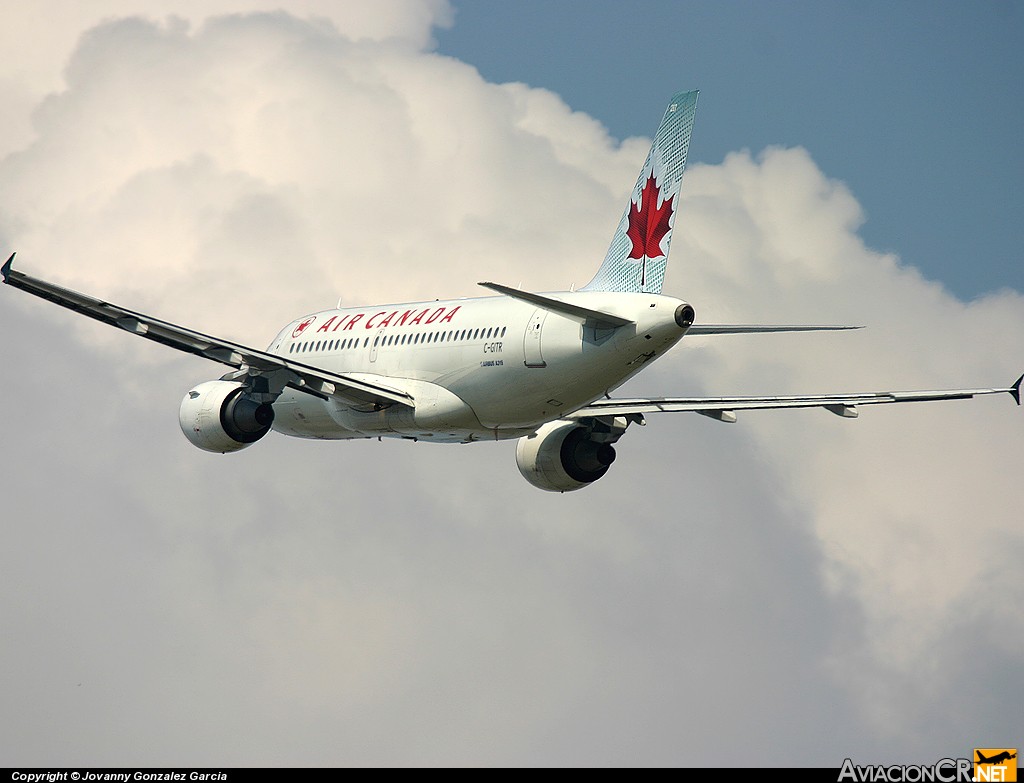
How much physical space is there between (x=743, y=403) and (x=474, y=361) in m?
7.89

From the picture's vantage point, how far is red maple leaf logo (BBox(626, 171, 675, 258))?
50.6 metres

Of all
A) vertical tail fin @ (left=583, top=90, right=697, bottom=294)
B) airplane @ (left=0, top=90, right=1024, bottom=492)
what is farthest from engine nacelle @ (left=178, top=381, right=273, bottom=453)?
vertical tail fin @ (left=583, top=90, right=697, bottom=294)

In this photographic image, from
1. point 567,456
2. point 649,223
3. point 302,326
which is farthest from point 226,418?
point 649,223

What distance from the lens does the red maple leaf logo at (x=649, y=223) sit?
50562 millimetres

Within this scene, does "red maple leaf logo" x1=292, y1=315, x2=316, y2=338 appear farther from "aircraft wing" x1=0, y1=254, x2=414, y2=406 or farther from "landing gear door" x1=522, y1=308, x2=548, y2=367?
"landing gear door" x1=522, y1=308, x2=548, y2=367

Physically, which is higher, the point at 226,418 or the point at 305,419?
the point at 305,419

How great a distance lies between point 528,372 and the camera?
5103 cm

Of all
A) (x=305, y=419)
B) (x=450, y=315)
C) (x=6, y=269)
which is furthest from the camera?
(x=305, y=419)

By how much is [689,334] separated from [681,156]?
15.6 feet

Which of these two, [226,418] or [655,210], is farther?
[226,418]

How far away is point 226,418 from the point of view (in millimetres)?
53969

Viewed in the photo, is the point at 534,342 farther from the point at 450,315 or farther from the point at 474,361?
the point at 450,315

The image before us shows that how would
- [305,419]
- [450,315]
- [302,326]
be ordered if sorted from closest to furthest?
[450,315] < [305,419] < [302,326]

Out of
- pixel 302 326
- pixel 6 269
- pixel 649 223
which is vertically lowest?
pixel 6 269
